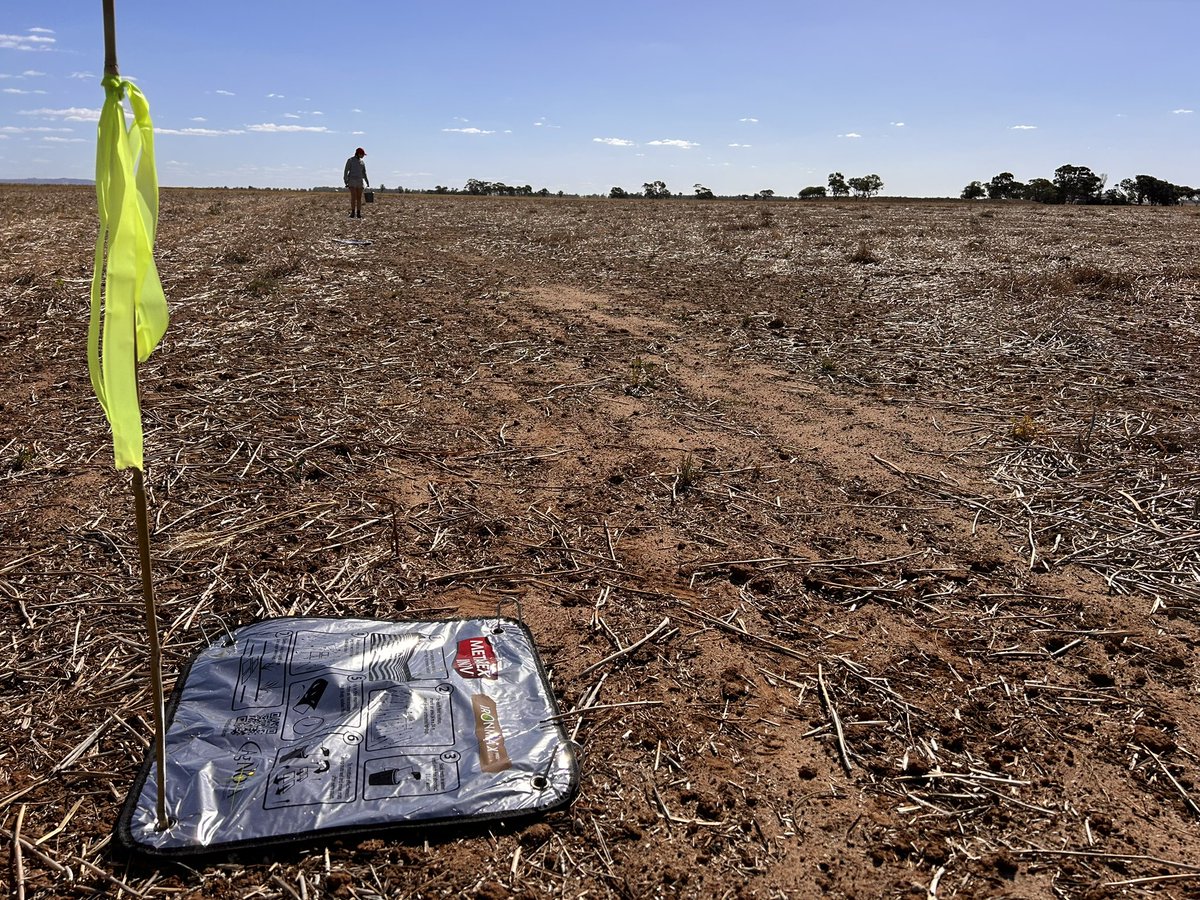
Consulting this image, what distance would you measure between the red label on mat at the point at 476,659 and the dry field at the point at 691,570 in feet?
0.73

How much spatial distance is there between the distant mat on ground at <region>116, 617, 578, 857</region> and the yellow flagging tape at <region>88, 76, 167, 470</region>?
102 centimetres

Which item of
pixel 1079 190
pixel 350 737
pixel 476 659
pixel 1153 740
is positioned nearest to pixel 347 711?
pixel 350 737

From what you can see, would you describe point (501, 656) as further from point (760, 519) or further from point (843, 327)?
point (843, 327)

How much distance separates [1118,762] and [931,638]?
722 mm

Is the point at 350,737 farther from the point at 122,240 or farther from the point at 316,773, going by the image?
the point at 122,240

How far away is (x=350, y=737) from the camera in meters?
2.40

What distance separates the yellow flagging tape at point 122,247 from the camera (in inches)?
66.0

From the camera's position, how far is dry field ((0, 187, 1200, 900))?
6.91ft

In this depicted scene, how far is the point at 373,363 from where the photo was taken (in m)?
6.27

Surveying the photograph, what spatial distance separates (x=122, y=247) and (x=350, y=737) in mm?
1523

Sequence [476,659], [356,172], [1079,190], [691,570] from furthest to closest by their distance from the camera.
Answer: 1. [1079,190]
2. [356,172]
3. [691,570]
4. [476,659]

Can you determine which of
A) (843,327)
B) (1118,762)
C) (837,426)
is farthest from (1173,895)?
(843,327)

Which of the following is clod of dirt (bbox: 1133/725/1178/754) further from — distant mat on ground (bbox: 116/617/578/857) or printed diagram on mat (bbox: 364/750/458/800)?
printed diagram on mat (bbox: 364/750/458/800)

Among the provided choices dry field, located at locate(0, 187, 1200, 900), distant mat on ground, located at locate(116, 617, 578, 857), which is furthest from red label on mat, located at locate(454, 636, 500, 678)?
dry field, located at locate(0, 187, 1200, 900)
